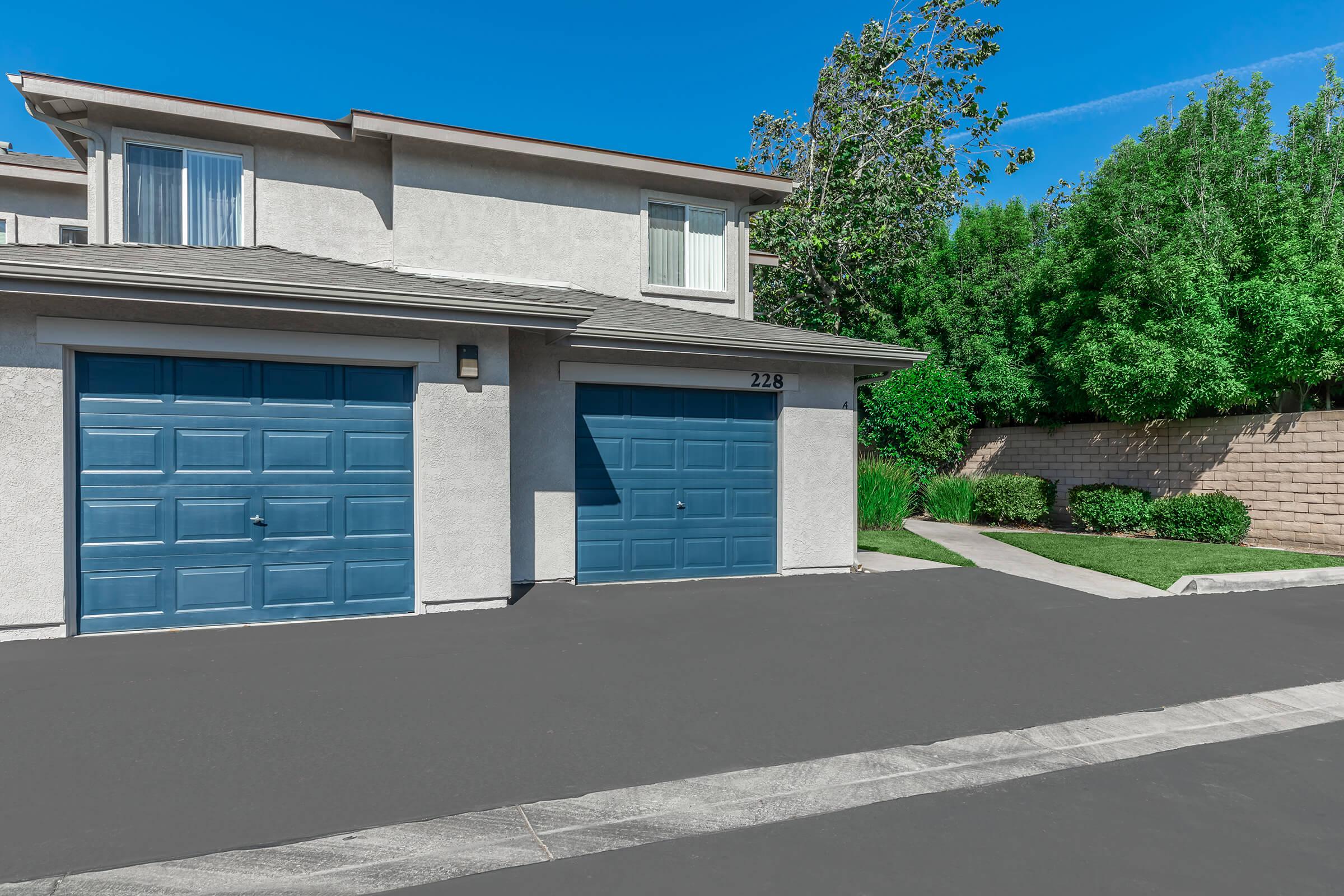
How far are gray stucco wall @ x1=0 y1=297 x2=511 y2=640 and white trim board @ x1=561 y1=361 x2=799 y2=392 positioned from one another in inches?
56.5

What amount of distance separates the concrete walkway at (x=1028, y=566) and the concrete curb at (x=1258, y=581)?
16.1 inches

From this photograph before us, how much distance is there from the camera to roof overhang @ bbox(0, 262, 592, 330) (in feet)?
22.5

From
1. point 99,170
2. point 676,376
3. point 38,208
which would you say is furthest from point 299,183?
point 38,208

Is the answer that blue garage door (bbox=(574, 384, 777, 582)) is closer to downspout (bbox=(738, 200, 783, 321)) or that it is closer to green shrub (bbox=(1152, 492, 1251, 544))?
downspout (bbox=(738, 200, 783, 321))

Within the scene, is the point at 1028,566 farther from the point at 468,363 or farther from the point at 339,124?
the point at 339,124

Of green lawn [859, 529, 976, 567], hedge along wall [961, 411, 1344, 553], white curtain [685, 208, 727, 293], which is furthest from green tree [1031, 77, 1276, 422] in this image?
white curtain [685, 208, 727, 293]

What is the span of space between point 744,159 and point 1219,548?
16754 mm

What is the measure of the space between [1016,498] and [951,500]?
60.4 inches

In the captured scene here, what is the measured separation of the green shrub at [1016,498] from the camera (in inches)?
703

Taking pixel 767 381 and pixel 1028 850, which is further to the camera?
pixel 767 381

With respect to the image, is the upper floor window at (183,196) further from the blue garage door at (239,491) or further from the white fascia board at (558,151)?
the blue garage door at (239,491)

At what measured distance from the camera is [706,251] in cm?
1352

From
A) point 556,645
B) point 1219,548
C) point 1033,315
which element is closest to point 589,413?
point 556,645

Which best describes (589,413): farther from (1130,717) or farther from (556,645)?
(1130,717)
